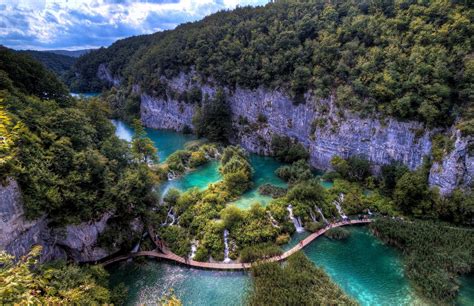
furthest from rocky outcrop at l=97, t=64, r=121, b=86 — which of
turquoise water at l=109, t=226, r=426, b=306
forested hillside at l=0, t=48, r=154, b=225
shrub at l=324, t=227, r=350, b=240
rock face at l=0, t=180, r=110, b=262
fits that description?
shrub at l=324, t=227, r=350, b=240

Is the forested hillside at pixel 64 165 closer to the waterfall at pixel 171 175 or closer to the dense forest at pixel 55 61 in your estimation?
the waterfall at pixel 171 175

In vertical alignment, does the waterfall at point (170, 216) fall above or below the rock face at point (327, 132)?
below

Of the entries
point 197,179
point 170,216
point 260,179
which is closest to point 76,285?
point 170,216

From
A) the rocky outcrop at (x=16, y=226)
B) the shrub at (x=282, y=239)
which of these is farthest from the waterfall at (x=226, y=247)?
the rocky outcrop at (x=16, y=226)

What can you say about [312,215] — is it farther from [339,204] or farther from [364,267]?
[364,267]

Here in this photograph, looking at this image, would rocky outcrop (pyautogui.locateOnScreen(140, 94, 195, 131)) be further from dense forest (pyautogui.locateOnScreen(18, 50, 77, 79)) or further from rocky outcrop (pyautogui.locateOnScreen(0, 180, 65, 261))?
dense forest (pyautogui.locateOnScreen(18, 50, 77, 79))
